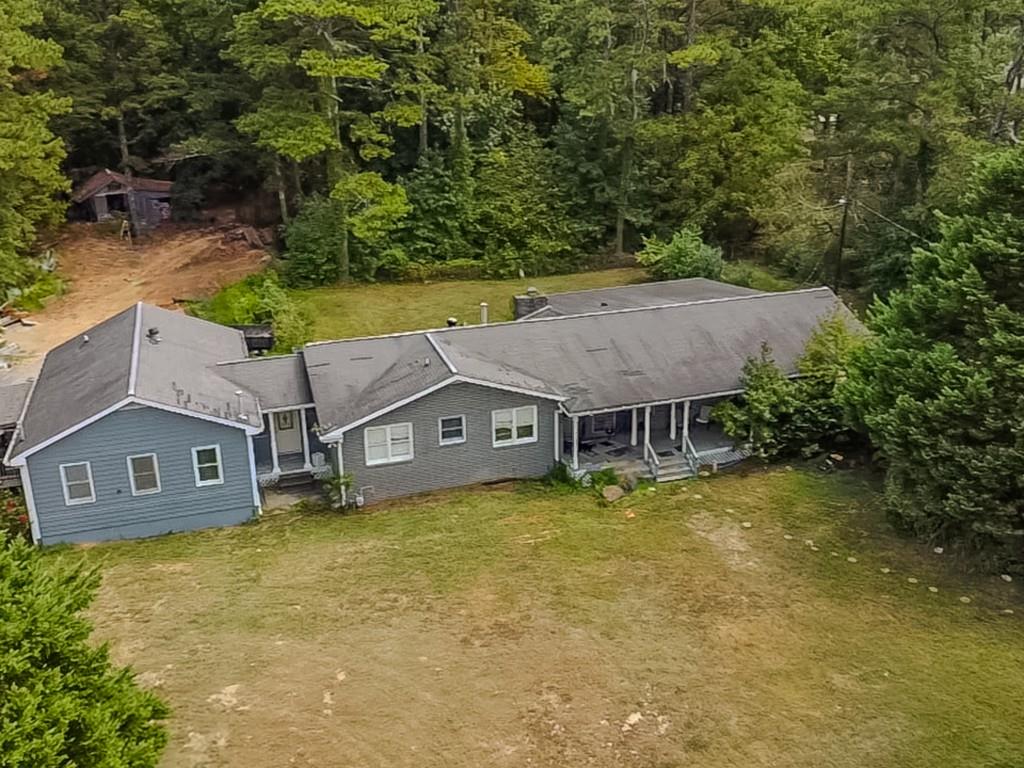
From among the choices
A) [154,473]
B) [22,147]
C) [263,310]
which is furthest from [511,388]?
[22,147]

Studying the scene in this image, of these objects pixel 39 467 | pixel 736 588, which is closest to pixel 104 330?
pixel 39 467

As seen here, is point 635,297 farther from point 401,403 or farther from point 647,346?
point 401,403

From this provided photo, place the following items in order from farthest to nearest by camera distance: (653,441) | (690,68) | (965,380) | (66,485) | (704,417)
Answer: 1. (690,68)
2. (704,417)
3. (653,441)
4. (66,485)
5. (965,380)

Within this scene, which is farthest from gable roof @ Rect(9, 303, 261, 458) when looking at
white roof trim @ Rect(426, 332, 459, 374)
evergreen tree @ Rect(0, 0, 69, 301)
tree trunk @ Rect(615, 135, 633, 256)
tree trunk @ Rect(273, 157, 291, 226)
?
tree trunk @ Rect(615, 135, 633, 256)

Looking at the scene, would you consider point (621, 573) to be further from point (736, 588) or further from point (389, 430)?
point (389, 430)

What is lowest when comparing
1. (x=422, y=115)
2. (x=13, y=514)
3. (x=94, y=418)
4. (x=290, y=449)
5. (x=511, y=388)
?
(x=13, y=514)

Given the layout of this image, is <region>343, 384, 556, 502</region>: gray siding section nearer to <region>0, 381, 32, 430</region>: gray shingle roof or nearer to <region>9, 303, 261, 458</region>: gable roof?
<region>9, 303, 261, 458</region>: gable roof
